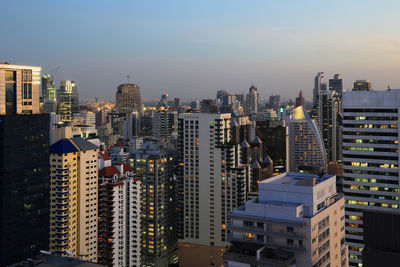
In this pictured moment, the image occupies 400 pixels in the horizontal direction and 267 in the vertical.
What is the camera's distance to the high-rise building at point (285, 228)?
1625 inches

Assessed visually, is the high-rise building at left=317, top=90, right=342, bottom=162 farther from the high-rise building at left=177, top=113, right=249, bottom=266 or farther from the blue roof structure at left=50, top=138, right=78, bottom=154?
the blue roof structure at left=50, top=138, right=78, bottom=154

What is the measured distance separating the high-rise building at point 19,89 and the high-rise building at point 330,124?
133819mm

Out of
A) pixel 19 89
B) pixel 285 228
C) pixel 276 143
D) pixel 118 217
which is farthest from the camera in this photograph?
pixel 276 143

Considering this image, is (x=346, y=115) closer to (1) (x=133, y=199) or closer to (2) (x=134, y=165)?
(1) (x=133, y=199)

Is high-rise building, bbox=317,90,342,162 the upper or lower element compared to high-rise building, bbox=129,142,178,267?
upper

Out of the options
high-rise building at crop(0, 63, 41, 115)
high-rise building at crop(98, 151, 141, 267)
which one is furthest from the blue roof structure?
high-rise building at crop(0, 63, 41, 115)

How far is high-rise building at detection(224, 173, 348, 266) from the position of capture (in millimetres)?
41281

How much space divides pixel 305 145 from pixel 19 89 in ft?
411

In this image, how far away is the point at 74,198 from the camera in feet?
260

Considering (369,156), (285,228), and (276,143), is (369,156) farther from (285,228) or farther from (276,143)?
(276,143)

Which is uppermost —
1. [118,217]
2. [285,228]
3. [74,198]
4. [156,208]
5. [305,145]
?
[305,145]

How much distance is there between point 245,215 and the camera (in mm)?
43812

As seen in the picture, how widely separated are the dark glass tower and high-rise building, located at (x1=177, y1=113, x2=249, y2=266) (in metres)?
39.0

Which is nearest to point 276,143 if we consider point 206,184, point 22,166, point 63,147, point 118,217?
point 206,184
